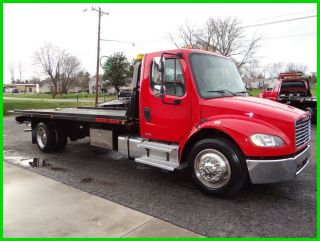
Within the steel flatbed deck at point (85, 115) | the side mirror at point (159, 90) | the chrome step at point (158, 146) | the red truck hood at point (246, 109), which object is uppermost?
the side mirror at point (159, 90)

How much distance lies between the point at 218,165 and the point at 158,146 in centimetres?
123

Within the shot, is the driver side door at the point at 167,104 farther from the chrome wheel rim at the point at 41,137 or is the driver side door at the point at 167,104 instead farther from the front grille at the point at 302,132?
the chrome wheel rim at the point at 41,137

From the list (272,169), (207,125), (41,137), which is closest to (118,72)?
(41,137)

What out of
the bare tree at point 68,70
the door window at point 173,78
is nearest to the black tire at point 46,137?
the door window at point 173,78

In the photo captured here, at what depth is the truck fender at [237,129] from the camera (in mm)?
4168

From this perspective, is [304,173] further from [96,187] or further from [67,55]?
[67,55]

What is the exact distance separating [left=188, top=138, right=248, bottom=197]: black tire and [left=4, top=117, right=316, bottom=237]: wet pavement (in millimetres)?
203

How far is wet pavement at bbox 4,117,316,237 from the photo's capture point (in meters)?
3.71

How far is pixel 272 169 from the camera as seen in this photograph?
412cm

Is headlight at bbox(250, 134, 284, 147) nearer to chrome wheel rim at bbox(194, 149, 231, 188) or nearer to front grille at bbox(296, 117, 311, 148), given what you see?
front grille at bbox(296, 117, 311, 148)

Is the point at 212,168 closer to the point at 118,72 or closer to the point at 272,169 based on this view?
the point at 272,169

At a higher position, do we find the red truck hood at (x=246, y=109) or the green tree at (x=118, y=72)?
the green tree at (x=118, y=72)

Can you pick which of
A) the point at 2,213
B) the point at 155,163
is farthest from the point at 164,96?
the point at 2,213

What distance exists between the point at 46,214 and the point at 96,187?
1.19m
